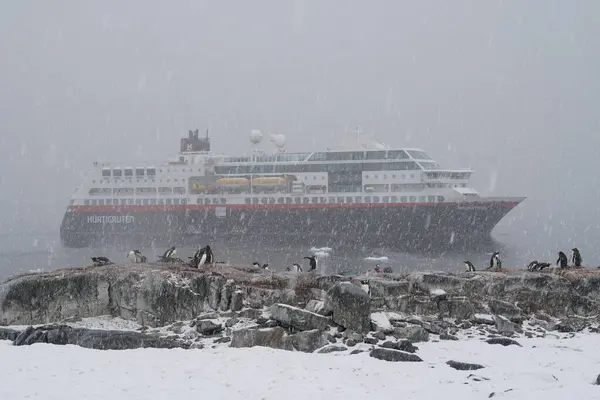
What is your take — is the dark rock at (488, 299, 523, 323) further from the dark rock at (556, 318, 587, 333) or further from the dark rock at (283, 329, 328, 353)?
the dark rock at (283, 329, 328, 353)

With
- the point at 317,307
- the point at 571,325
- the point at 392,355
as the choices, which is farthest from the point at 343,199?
the point at 392,355

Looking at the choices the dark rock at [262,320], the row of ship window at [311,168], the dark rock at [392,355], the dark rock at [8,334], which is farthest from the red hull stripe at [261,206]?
the dark rock at [8,334]

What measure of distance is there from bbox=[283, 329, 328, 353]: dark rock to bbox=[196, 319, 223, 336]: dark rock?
1.34 m

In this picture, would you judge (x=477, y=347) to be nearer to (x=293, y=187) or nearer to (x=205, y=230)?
(x=293, y=187)

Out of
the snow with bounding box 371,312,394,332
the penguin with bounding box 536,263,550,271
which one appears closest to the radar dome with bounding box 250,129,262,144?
the penguin with bounding box 536,263,550,271

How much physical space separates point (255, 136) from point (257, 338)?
5083 centimetres

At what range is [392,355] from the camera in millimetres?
6664

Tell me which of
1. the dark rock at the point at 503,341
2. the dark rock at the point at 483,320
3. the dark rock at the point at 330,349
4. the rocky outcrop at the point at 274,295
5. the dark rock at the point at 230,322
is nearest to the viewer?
the dark rock at the point at 330,349

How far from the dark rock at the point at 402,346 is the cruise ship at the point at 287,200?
3479cm

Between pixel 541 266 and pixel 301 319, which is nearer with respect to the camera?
pixel 301 319

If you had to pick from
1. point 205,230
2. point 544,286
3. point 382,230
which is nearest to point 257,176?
point 205,230

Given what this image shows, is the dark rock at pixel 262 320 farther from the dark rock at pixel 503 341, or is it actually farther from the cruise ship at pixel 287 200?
the cruise ship at pixel 287 200

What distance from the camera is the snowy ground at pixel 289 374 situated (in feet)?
17.3

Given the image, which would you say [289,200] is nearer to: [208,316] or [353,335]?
[208,316]
